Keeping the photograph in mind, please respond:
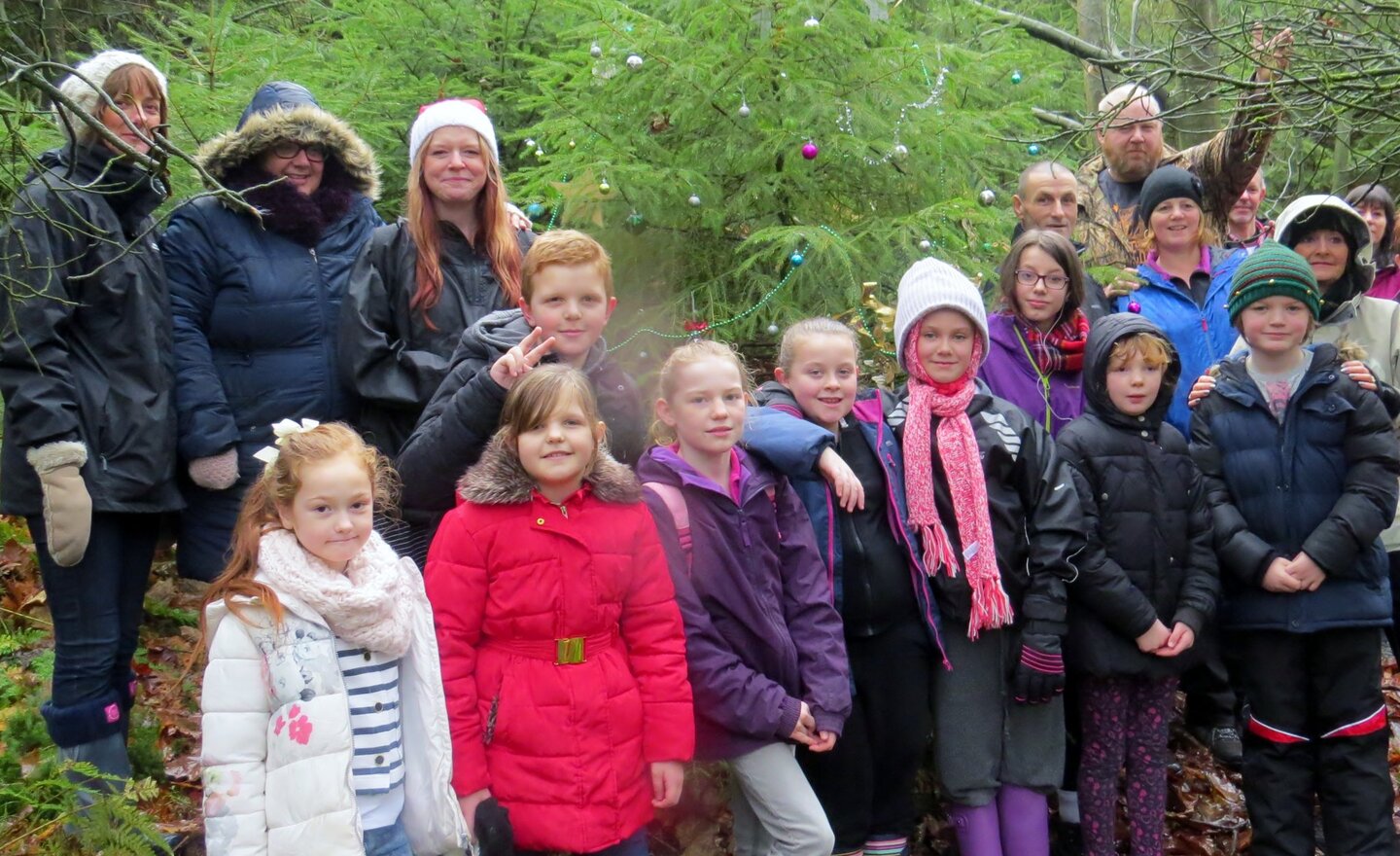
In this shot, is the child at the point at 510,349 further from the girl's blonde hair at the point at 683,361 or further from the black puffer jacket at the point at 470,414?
the girl's blonde hair at the point at 683,361

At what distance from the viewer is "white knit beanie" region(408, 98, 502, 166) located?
416cm

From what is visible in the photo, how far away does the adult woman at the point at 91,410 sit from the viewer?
3.72 m

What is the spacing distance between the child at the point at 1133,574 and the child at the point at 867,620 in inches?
27.2

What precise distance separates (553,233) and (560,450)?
0.89m

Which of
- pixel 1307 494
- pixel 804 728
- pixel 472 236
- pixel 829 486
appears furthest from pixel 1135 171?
pixel 804 728

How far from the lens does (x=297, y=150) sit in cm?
425

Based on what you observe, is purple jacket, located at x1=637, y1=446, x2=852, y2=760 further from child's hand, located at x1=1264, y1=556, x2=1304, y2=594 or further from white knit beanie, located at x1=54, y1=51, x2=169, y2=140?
white knit beanie, located at x1=54, y1=51, x2=169, y2=140

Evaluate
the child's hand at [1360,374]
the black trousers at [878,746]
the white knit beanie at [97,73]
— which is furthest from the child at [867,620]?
the white knit beanie at [97,73]

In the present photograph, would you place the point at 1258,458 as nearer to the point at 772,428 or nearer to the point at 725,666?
the point at 772,428

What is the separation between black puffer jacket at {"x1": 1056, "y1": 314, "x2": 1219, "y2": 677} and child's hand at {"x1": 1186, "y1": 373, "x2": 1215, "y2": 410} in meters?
0.38

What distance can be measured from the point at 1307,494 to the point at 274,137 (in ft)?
14.0

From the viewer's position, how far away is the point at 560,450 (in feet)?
11.2

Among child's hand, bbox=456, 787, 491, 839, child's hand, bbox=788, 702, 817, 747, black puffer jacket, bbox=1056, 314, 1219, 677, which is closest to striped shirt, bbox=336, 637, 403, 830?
child's hand, bbox=456, 787, 491, 839

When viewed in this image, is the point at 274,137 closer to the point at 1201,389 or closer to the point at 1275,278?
the point at 1201,389
